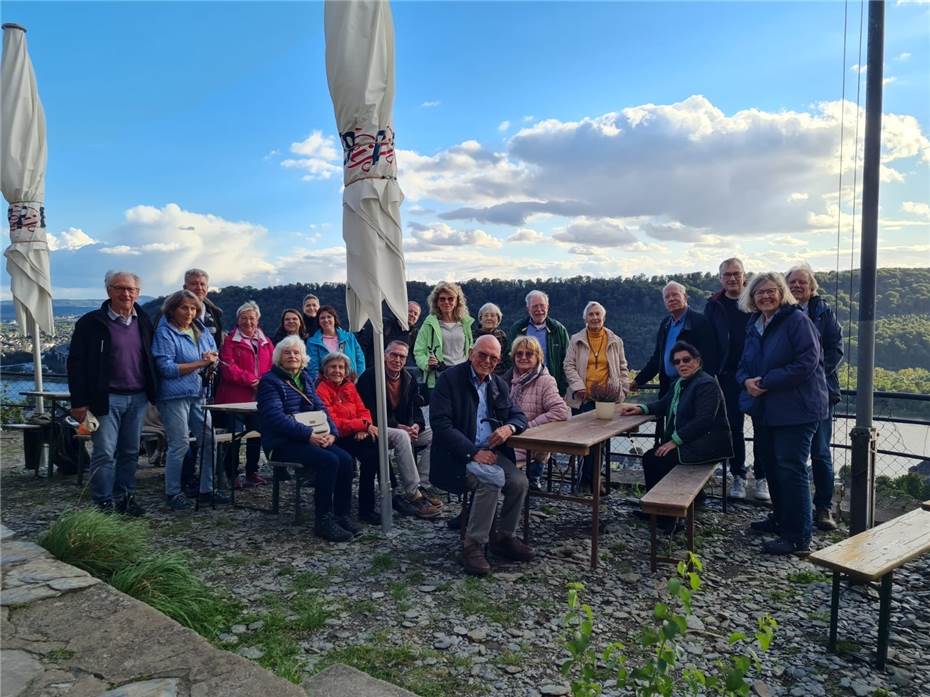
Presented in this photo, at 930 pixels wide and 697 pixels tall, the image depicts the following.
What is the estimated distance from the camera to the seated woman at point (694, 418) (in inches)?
174

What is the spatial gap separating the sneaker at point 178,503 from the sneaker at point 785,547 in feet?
14.4

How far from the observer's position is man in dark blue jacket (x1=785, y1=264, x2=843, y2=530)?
483 cm

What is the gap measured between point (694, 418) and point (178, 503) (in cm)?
405

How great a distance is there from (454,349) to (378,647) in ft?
10.4

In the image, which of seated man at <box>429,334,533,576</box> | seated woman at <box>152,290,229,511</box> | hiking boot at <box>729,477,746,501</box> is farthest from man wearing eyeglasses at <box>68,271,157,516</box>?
hiking boot at <box>729,477,746,501</box>

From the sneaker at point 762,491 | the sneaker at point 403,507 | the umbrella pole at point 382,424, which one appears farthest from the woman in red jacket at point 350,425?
the sneaker at point 762,491

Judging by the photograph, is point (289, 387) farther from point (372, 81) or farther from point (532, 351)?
point (372, 81)

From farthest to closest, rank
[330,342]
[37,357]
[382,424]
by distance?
[37,357], [330,342], [382,424]

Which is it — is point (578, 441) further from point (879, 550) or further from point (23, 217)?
point (23, 217)

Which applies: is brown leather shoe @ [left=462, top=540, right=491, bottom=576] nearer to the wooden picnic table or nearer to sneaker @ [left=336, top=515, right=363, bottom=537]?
the wooden picnic table

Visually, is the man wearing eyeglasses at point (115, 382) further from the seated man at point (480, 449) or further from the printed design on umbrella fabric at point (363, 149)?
the seated man at point (480, 449)

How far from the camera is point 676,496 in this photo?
12.3ft

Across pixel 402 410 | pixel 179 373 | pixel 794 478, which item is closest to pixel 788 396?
pixel 794 478

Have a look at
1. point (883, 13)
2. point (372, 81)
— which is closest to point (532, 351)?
point (372, 81)
